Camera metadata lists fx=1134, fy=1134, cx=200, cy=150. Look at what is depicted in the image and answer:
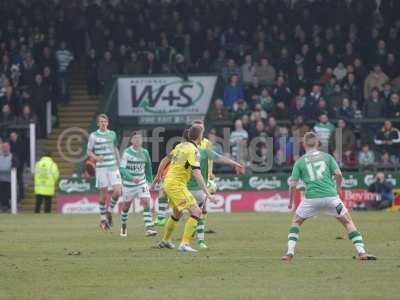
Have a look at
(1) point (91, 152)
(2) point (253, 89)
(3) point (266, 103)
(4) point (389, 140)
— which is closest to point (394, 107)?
(4) point (389, 140)

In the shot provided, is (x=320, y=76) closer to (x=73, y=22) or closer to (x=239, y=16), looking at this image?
(x=239, y=16)

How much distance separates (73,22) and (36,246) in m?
20.7

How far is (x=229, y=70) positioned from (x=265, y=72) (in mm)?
1222

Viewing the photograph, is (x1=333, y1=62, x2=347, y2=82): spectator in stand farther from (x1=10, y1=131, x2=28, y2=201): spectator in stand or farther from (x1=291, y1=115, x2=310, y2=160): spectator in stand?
(x1=10, y1=131, x2=28, y2=201): spectator in stand

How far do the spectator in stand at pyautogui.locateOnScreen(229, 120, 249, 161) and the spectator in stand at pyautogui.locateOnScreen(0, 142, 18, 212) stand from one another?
6.62 meters

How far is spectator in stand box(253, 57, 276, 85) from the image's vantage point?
119 feet

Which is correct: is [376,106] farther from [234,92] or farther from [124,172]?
[124,172]

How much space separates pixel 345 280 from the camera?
A: 45.7 ft

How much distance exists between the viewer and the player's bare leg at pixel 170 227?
59.9ft

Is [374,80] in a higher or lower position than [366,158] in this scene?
higher

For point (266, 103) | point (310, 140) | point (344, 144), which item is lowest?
point (344, 144)

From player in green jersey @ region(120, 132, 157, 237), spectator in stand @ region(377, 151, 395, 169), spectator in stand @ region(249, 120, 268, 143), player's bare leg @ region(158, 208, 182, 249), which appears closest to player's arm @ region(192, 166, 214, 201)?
player's bare leg @ region(158, 208, 182, 249)

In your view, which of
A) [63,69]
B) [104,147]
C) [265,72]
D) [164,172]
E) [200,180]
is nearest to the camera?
[200,180]

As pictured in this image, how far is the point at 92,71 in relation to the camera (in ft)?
124
